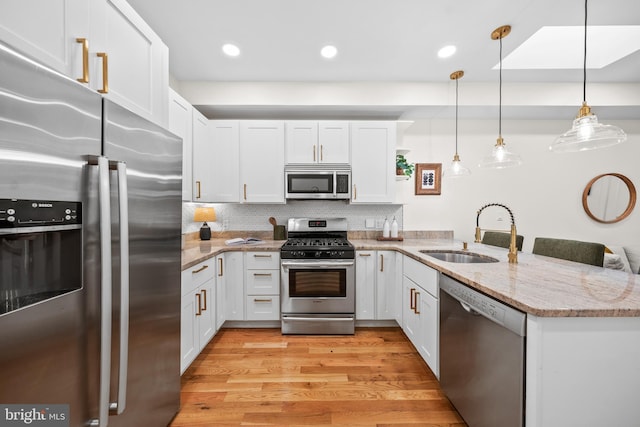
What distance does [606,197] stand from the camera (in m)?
3.57

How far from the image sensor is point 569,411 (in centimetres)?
103

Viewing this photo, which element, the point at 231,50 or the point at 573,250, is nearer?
the point at 573,250

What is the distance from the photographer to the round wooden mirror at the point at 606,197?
11.7 feet

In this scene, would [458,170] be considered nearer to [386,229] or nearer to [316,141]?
[386,229]

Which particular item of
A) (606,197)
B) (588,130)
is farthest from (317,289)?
(606,197)

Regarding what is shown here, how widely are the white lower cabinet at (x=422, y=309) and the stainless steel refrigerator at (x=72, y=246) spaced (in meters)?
1.76

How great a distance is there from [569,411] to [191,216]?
343 centimetres

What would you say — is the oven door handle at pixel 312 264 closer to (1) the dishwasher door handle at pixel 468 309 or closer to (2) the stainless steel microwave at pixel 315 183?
(2) the stainless steel microwave at pixel 315 183

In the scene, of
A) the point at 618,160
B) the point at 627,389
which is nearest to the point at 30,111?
the point at 627,389

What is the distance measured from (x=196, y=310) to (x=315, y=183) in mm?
1775

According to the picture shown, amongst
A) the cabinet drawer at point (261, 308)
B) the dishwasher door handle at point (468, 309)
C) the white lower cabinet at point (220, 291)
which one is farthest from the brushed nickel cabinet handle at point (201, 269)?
the dishwasher door handle at point (468, 309)

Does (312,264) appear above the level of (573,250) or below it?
below

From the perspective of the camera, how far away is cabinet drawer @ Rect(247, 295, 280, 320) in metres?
2.92

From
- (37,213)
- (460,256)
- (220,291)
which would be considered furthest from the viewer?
(220,291)
